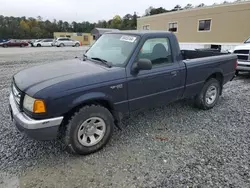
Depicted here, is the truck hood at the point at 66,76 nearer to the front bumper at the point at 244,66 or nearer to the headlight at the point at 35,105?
the headlight at the point at 35,105

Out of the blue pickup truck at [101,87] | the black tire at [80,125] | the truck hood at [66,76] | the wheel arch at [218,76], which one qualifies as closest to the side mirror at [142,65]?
the blue pickup truck at [101,87]

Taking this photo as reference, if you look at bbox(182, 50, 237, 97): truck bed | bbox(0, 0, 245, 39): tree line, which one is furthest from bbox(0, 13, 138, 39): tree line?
bbox(182, 50, 237, 97): truck bed

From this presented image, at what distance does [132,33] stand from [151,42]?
1.27ft

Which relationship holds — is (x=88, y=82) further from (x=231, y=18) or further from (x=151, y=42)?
(x=231, y=18)

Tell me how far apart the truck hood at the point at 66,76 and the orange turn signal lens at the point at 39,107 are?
0.48 feet

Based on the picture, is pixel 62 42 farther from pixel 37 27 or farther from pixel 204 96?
pixel 37 27

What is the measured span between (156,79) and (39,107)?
6.49 feet

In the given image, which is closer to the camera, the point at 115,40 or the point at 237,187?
the point at 237,187

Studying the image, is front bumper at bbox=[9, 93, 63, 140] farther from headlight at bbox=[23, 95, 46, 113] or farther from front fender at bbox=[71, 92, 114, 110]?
front fender at bbox=[71, 92, 114, 110]

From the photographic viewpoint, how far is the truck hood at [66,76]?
2.76 m

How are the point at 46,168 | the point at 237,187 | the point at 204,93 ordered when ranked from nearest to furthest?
the point at 237,187, the point at 46,168, the point at 204,93

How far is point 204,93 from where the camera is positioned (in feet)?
15.3

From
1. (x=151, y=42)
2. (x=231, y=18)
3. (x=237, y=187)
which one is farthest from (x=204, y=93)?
(x=231, y=18)

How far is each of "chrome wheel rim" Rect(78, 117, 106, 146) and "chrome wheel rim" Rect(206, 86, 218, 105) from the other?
112 inches
